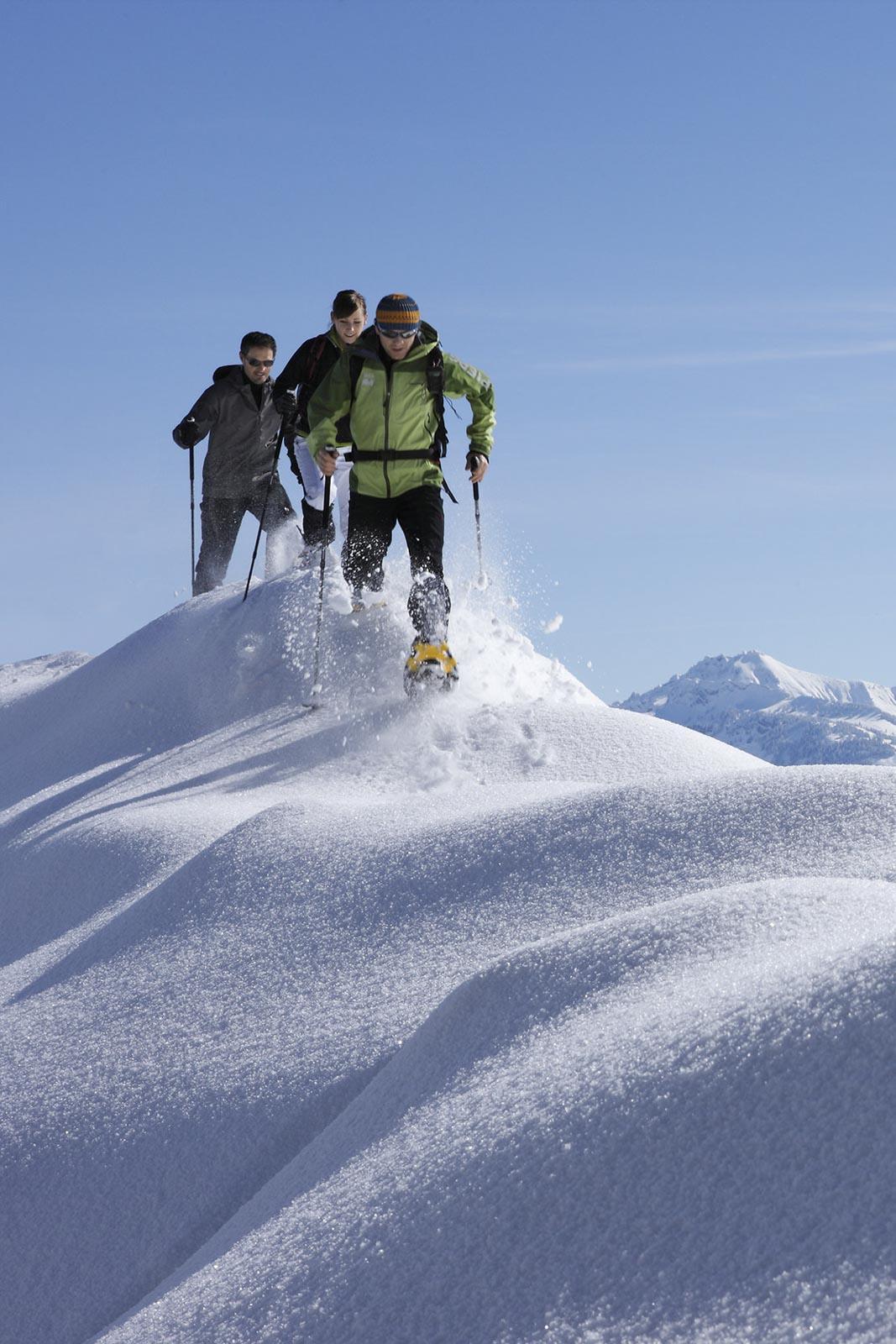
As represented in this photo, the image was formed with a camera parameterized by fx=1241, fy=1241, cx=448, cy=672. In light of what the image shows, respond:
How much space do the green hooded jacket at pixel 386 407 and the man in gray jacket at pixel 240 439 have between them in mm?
2793

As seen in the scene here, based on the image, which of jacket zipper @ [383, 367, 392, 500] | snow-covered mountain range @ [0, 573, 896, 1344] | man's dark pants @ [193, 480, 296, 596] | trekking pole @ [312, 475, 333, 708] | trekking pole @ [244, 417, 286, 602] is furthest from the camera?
man's dark pants @ [193, 480, 296, 596]

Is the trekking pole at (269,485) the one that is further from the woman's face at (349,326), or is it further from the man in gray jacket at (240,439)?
the woman's face at (349,326)

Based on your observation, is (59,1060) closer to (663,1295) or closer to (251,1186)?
(251,1186)

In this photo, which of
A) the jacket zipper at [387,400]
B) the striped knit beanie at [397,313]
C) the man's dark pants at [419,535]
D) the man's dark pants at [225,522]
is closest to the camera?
the striped knit beanie at [397,313]

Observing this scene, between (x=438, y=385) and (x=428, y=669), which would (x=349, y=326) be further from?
(x=428, y=669)

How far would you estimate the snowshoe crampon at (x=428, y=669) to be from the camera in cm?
791

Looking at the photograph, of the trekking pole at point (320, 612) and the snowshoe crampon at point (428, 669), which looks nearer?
the snowshoe crampon at point (428, 669)

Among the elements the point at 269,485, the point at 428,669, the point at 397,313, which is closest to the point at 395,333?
the point at 397,313

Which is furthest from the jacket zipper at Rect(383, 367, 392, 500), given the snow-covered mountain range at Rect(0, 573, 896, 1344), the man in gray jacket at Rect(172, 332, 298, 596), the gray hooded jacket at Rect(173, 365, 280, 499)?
the gray hooded jacket at Rect(173, 365, 280, 499)

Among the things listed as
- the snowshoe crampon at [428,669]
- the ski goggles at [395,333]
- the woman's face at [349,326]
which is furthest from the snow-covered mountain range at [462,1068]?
the woman's face at [349,326]

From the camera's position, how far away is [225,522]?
11586 millimetres

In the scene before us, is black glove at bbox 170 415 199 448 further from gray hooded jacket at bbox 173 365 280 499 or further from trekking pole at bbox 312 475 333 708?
trekking pole at bbox 312 475 333 708

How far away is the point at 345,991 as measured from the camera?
3904 mm

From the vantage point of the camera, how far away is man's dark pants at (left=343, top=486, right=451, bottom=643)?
25.8 ft
